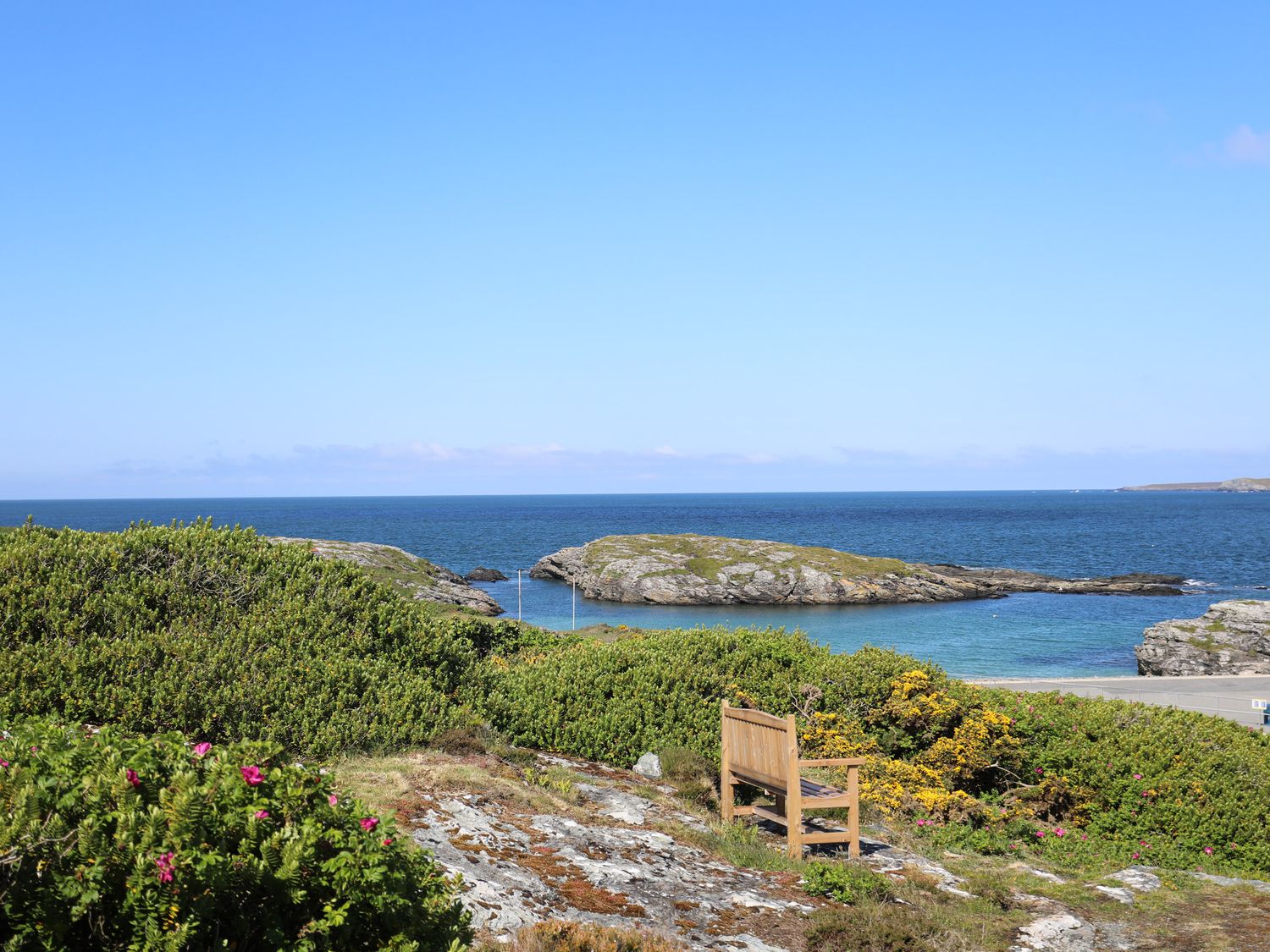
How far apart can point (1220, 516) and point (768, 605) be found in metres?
148

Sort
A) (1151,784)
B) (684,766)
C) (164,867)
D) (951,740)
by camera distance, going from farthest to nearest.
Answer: (951,740) < (1151,784) < (684,766) < (164,867)

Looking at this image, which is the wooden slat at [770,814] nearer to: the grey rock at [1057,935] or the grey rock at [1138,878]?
the grey rock at [1057,935]

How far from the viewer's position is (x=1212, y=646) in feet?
127

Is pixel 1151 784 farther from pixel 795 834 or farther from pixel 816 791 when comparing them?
pixel 795 834

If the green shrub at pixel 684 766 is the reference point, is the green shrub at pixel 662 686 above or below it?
above

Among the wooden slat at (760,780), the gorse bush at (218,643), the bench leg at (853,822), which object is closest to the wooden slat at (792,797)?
the wooden slat at (760,780)

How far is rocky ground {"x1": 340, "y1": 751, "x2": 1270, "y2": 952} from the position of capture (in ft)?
22.7

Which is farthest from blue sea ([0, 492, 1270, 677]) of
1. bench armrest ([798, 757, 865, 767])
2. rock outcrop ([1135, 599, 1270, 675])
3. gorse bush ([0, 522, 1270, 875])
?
bench armrest ([798, 757, 865, 767])

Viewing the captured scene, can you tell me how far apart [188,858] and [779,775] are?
23.1 ft

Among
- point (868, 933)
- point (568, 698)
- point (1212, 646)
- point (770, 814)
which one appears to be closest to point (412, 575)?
point (1212, 646)

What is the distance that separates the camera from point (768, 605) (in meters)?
64.0

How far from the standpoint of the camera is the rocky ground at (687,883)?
22.7 ft

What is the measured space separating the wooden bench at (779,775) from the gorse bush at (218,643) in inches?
120

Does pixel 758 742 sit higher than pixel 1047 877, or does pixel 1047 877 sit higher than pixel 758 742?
pixel 758 742
